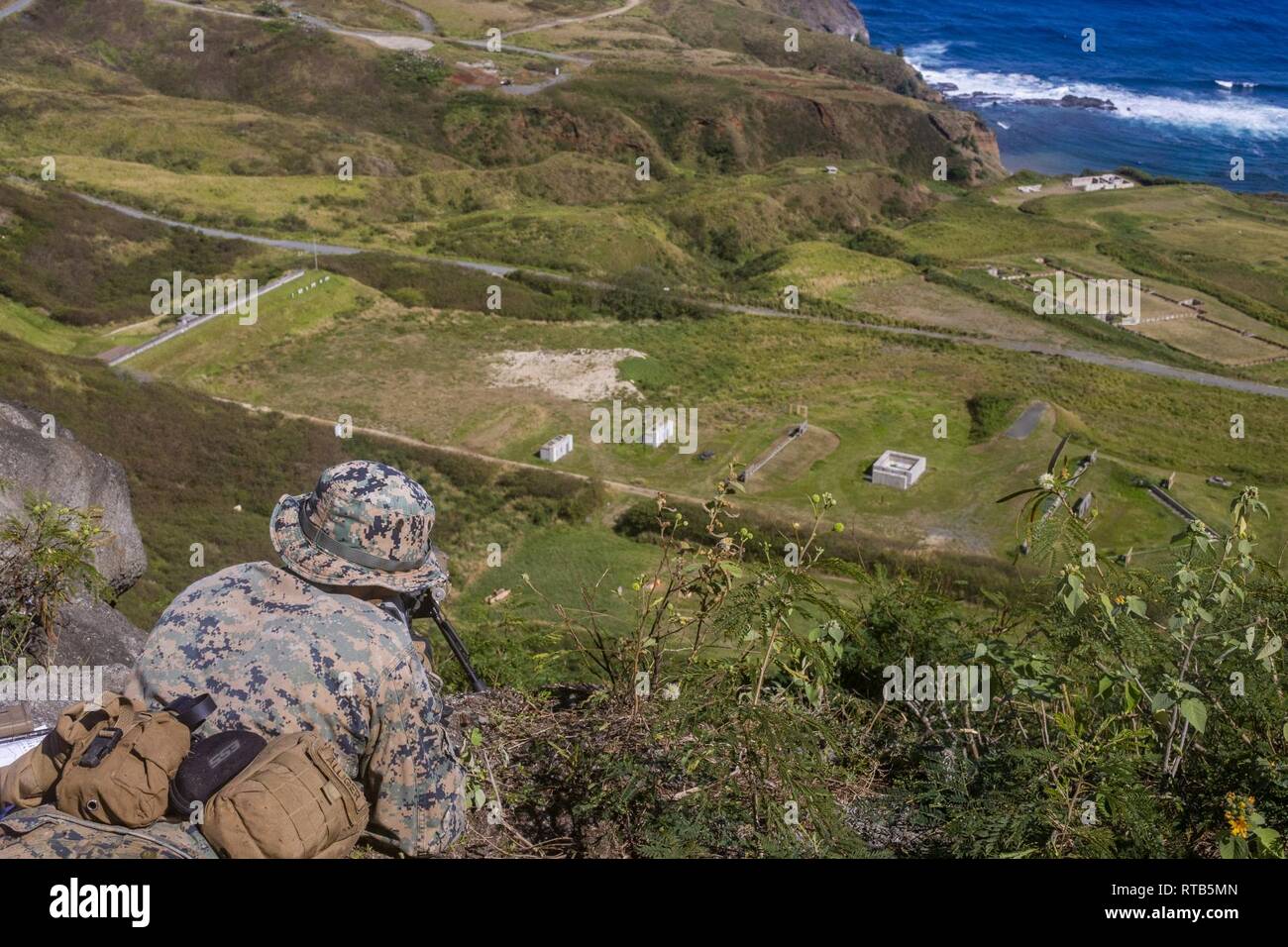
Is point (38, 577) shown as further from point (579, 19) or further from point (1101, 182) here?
point (579, 19)

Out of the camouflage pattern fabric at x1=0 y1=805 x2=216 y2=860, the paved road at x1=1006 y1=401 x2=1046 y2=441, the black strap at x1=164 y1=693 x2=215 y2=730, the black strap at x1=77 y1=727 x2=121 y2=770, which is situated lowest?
the paved road at x1=1006 y1=401 x2=1046 y2=441

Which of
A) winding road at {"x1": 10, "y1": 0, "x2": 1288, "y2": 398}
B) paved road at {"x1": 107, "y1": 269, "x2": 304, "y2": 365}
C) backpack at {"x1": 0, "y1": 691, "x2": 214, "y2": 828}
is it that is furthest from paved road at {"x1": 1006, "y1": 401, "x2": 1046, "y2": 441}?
backpack at {"x1": 0, "y1": 691, "x2": 214, "y2": 828}

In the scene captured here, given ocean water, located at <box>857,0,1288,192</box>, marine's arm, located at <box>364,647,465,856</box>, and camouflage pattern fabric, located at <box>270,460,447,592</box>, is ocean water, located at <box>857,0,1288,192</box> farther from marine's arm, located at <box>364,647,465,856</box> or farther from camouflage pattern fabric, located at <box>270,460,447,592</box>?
marine's arm, located at <box>364,647,465,856</box>

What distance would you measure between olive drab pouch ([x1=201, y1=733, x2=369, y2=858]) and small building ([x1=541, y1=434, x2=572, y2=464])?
2703 cm

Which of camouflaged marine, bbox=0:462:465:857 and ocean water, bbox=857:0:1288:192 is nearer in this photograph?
camouflaged marine, bbox=0:462:465:857

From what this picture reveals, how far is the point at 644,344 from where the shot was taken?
1693 inches

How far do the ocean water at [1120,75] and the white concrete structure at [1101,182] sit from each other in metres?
7.64

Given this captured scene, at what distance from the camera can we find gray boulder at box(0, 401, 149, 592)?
1338cm

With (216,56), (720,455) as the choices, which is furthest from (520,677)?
(216,56)

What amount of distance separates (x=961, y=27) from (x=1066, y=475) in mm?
159338

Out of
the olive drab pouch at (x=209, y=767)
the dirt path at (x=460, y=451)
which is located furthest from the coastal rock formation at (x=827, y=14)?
the olive drab pouch at (x=209, y=767)

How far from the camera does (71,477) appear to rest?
14.4 m

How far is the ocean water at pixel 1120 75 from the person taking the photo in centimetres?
9881

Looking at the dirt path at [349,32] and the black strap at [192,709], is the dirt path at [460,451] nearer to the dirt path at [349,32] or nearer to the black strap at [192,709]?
the black strap at [192,709]
